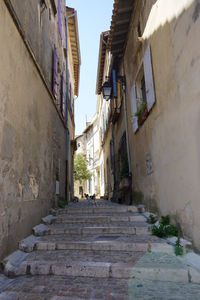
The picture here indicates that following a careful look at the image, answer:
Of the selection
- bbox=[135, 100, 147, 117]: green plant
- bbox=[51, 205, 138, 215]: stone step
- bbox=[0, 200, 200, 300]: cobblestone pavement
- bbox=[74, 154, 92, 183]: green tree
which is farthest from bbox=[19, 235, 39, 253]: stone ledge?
bbox=[74, 154, 92, 183]: green tree

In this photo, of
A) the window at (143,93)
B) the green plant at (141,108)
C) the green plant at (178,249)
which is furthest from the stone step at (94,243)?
the green plant at (141,108)

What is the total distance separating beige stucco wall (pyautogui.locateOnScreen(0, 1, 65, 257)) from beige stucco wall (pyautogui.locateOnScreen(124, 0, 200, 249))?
2434 millimetres

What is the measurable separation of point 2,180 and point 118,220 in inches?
111

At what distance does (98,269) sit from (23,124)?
2576mm

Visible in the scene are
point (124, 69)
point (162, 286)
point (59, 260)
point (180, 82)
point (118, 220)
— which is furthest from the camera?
point (124, 69)

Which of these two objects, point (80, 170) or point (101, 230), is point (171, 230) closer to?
point (101, 230)

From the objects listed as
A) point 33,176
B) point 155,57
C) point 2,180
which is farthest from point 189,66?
point 33,176

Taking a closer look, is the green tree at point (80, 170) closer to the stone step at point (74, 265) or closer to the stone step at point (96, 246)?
the stone step at point (96, 246)

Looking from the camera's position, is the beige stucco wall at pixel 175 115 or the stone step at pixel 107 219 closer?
the beige stucco wall at pixel 175 115

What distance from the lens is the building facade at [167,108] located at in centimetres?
308

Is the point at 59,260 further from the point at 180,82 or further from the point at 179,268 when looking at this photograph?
the point at 180,82

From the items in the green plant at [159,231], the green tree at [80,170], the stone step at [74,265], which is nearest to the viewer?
the stone step at [74,265]

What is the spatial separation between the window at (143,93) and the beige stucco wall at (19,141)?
7.76 ft

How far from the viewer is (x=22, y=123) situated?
12.7ft
